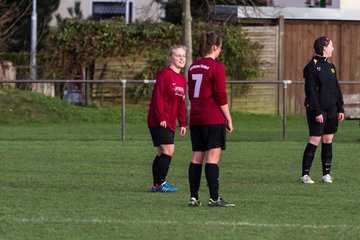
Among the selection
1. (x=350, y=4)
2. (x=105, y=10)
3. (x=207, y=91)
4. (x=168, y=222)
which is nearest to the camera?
(x=168, y=222)

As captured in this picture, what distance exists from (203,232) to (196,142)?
83.5 inches

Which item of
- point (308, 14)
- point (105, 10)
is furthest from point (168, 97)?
point (105, 10)

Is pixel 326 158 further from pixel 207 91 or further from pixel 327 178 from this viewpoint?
pixel 207 91

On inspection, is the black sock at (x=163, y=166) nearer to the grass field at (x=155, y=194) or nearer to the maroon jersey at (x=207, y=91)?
the grass field at (x=155, y=194)

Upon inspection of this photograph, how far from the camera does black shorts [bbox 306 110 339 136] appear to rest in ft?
47.1

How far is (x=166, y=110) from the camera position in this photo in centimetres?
1328

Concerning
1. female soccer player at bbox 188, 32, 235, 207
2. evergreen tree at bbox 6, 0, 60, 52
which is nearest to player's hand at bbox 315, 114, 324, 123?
female soccer player at bbox 188, 32, 235, 207

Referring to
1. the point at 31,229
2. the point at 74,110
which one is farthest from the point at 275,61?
the point at 31,229

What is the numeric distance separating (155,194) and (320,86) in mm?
2732

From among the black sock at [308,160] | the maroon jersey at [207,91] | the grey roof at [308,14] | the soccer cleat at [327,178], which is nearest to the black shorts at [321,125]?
the black sock at [308,160]

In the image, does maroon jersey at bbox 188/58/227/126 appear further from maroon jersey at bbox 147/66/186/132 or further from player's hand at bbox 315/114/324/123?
player's hand at bbox 315/114/324/123

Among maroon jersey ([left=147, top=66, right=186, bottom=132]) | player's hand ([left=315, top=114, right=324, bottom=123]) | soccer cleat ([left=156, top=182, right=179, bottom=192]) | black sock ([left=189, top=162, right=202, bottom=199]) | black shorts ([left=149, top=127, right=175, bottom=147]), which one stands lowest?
soccer cleat ([left=156, top=182, right=179, bottom=192])

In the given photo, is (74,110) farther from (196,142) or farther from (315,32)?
(196,142)

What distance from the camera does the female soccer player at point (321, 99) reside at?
14.2 metres
